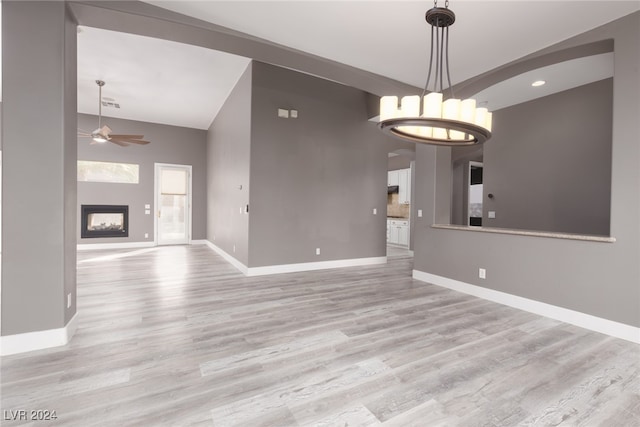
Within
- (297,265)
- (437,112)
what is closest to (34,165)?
(437,112)

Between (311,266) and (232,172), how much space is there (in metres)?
2.52

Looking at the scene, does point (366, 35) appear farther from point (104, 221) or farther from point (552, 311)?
point (104, 221)

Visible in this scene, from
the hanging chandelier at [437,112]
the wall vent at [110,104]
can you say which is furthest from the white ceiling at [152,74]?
the hanging chandelier at [437,112]

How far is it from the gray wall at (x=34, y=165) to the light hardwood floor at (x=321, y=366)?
0.44m

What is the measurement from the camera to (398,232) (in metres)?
8.87

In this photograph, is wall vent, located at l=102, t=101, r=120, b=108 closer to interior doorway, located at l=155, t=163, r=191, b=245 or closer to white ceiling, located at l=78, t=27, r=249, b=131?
white ceiling, located at l=78, t=27, r=249, b=131

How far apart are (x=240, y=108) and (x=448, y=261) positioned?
14.7 ft

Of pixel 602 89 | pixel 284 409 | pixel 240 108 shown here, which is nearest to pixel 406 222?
pixel 602 89

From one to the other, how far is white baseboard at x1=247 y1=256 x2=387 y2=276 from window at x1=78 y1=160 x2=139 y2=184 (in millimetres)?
A: 5540

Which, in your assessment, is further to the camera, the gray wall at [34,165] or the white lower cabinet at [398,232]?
the white lower cabinet at [398,232]

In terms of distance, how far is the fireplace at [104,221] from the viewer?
25.0 ft

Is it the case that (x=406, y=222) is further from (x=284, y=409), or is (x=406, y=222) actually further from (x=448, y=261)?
(x=284, y=409)

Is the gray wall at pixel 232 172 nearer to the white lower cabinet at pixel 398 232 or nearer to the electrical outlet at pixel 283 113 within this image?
the electrical outlet at pixel 283 113

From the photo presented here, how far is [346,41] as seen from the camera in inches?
134
